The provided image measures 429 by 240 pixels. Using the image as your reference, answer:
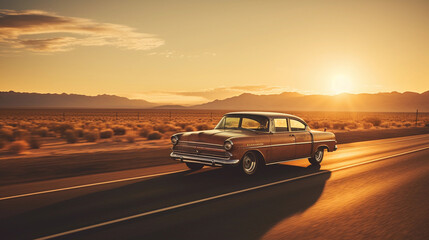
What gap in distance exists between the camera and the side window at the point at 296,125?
35.3 ft

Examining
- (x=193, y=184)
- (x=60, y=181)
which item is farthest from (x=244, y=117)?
(x=60, y=181)

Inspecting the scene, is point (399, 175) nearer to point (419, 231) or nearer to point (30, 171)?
point (419, 231)

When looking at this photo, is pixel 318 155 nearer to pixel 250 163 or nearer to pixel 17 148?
pixel 250 163

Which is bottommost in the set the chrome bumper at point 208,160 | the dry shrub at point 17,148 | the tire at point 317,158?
the dry shrub at point 17,148

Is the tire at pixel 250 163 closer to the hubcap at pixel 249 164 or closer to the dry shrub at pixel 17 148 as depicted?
the hubcap at pixel 249 164

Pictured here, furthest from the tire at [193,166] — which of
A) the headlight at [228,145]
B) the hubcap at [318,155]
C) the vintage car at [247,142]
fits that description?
the hubcap at [318,155]

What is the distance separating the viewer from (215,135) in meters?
9.12

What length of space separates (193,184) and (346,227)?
3794 millimetres

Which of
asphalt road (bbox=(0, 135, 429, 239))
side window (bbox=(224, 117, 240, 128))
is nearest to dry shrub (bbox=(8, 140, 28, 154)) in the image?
asphalt road (bbox=(0, 135, 429, 239))

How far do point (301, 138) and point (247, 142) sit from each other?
2.39m

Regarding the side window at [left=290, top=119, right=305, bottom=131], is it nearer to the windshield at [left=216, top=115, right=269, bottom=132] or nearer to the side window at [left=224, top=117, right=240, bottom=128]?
the windshield at [left=216, top=115, right=269, bottom=132]

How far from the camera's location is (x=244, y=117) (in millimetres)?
10180

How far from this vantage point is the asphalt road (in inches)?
199

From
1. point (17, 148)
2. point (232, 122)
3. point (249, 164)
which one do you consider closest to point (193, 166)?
point (232, 122)
